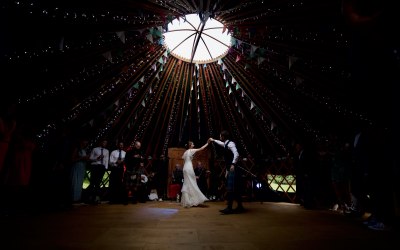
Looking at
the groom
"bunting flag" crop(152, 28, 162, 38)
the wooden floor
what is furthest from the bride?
"bunting flag" crop(152, 28, 162, 38)

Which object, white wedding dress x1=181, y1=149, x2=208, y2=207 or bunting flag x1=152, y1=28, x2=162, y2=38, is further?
white wedding dress x1=181, y1=149, x2=208, y2=207

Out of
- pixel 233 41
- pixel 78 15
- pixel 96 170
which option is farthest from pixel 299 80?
pixel 96 170

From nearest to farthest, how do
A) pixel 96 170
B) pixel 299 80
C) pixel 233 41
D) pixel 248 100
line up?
1. pixel 299 80
2. pixel 233 41
3. pixel 96 170
4. pixel 248 100

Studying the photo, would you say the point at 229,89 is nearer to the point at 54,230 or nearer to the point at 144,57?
the point at 144,57

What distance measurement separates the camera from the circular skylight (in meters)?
4.61

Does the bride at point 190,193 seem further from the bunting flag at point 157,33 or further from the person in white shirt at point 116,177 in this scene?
the bunting flag at point 157,33

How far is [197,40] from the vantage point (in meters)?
4.77

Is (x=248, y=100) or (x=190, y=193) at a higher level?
(x=248, y=100)

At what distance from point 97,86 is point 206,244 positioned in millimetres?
4092

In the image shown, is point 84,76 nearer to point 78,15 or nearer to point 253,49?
point 78,15

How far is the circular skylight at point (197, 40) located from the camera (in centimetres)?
461

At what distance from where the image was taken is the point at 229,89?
17.6 ft

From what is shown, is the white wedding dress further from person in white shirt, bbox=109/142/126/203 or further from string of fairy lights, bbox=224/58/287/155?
string of fairy lights, bbox=224/58/287/155

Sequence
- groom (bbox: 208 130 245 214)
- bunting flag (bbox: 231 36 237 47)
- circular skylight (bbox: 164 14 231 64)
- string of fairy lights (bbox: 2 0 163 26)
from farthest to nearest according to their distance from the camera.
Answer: circular skylight (bbox: 164 14 231 64)
bunting flag (bbox: 231 36 237 47)
groom (bbox: 208 130 245 214)
string of fairy lights (bbox: 2 0 163 26)
